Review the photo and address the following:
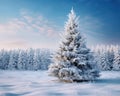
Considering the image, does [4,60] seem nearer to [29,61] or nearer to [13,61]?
[13,61]

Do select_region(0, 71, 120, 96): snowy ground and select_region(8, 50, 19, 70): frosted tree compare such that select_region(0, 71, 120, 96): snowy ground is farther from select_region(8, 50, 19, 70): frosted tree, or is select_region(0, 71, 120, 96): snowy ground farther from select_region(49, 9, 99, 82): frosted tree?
select_region(8, 50, 19, 70): frosted tree

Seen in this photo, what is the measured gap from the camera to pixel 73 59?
20359 millimetres

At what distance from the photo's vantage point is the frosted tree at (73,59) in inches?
786

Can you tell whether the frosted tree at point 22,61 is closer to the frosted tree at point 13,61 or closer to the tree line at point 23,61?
the tree line at point 23,61

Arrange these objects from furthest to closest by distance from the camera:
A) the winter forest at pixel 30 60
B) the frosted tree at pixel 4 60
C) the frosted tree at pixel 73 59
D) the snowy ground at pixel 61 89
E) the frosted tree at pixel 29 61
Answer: the frosted tree at pixel 4 60, the frosted tree at pixel 29 61, the winter forest at pixel 30 60, the frosted tree at pixel 73 59, the snowy ground at pixel 61 89

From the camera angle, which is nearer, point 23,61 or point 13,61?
point 23,61

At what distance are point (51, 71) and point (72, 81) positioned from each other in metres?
2.39

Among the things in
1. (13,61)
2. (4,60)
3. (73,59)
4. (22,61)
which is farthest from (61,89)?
(4,60)

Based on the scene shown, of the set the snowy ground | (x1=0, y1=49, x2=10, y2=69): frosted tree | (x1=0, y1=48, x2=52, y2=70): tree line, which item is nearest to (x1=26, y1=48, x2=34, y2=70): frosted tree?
(x1=0, y1=48, x2=52, y2=70): tree line

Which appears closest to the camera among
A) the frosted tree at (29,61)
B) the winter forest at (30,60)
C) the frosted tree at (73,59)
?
the frosted tree at (73,59)

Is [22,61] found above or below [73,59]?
above

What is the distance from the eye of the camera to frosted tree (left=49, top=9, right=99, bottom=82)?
19958 millimetres

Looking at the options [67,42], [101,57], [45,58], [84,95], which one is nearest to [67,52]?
[67,42]

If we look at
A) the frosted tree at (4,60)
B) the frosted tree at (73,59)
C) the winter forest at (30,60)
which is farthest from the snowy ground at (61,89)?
the frosted tree at (4,60)
